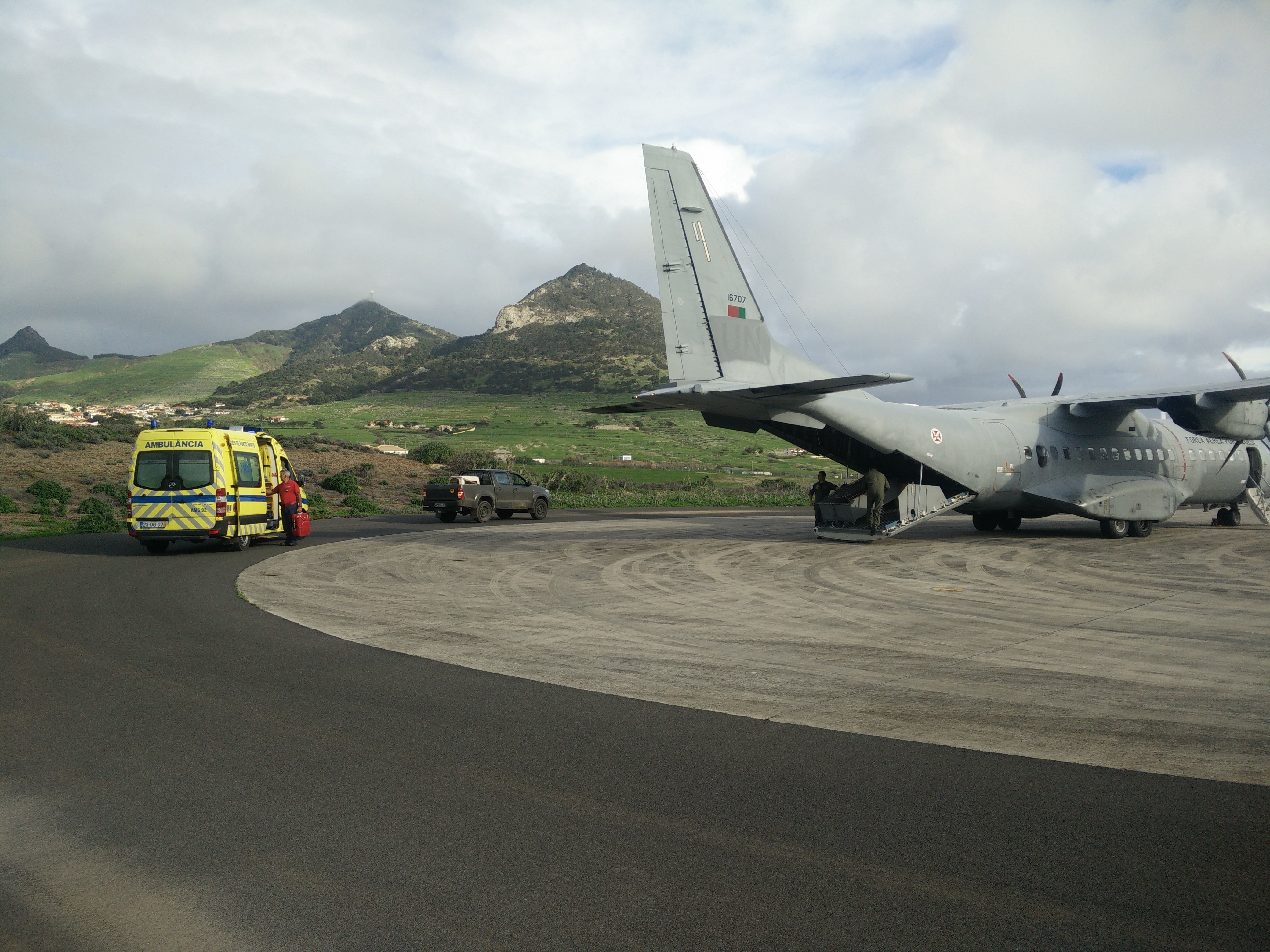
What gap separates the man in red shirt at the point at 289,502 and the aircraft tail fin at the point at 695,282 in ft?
32.8

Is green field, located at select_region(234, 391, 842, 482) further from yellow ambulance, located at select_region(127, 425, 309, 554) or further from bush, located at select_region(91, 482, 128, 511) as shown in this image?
yellow ambulance, located at select_region(127, 425, 309, 554)

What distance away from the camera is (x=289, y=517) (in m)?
18.8

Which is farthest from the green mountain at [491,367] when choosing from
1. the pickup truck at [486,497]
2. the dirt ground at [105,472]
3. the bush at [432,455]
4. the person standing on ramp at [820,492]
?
the person standing on ramp at [820,492]

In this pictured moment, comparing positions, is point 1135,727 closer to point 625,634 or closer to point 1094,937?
point 1094,937

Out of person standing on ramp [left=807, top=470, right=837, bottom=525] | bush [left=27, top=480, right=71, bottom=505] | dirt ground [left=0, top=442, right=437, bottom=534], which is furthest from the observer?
bush [left=27, top=480, right=71, bottom=505]

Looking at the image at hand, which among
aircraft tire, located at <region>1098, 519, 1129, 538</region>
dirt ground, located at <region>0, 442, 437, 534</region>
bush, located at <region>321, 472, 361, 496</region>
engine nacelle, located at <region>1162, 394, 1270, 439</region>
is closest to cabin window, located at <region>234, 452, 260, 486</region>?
dirt ground, located at <region>0, 442, 437, 534</region>

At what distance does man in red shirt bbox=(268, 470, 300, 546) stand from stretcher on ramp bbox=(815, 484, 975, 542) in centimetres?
1287

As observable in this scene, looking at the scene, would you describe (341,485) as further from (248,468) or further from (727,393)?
(727,393)

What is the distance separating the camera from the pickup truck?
26.7m

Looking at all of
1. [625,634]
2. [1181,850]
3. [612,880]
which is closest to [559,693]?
[625,634]

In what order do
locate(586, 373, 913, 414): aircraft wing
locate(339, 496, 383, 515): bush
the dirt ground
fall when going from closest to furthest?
locate(586, 373, 913, 414): aircraft wing
the dirt ground
locate(339, 496, 383, 515): bush

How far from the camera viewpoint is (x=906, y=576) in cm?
1346

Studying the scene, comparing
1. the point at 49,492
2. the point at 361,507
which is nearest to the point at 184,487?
the point at 361,507

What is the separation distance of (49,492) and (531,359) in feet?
306
